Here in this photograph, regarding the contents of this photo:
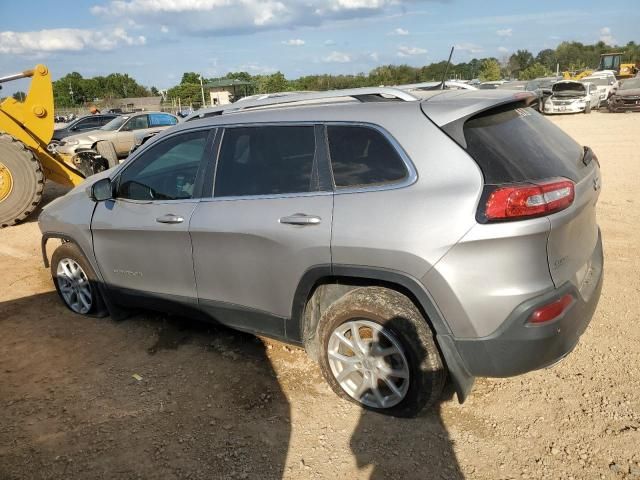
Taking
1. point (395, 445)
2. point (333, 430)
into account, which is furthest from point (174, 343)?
point (395, 445)

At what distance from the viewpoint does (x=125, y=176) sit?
4016 mm

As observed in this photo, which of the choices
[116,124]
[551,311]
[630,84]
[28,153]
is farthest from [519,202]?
[630,84]

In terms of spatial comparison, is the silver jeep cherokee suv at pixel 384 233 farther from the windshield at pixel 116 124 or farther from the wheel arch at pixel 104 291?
the windshield at pixel 116 124

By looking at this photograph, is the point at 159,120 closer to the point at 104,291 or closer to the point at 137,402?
the point at 104,291

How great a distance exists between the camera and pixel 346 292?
308 cm

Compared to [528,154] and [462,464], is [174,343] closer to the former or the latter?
[462,464]

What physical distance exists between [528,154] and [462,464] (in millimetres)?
1672

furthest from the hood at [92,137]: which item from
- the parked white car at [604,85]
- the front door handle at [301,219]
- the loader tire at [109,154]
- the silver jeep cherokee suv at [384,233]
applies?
the parked white car at [604,85]

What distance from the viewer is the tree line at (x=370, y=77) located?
32.9 meters

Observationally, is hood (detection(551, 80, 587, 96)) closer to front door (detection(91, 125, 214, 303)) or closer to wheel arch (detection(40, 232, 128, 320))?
front door (detection(91, 125, 214, 303))

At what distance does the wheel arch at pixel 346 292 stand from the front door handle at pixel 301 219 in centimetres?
26

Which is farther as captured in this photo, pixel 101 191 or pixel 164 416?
pixel 101 191

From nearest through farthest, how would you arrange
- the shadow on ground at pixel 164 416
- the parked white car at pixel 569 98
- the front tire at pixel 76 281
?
the shadow on ground at pixel 164 416, the front tire at pixel 76 281, the parked white car at pixel 569 98

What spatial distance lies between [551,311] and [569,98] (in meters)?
23.4
